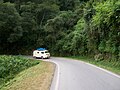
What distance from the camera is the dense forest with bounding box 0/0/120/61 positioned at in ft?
128

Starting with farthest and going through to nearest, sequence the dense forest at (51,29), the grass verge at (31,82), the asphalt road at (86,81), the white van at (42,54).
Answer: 1. the white van at (42,54)
2. the dense forest at (51,29)
3. the grass verge at (31,82)
4. the asphalt road at (86,81)

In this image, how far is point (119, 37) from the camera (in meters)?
27.0

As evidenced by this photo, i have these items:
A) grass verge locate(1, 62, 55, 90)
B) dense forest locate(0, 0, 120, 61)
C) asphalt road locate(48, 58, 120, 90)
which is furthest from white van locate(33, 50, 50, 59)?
asphalt road locate(48, 58, 120, 90)

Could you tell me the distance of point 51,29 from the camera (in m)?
54.9

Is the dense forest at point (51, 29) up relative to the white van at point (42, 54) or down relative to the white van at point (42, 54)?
up

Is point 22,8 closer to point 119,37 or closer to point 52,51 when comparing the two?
point 52,51

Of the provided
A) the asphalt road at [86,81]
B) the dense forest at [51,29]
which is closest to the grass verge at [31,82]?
the asphalt road at [86,81]

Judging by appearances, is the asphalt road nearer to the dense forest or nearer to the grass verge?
the grass verge

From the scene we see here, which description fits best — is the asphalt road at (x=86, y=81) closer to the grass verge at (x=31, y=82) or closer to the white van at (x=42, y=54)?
the grass verge at (x=31, y=82)

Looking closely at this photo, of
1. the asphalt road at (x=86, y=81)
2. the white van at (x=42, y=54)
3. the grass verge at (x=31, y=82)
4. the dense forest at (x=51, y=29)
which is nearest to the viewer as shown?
the asphalt road at (x=86, y=81)

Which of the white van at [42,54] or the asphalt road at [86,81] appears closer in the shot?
the asphalt road at [86,81]

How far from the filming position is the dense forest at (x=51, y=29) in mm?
39125

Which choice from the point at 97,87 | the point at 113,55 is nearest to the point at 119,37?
the point at 113,55

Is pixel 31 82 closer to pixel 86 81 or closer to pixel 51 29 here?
pixel 86 81
